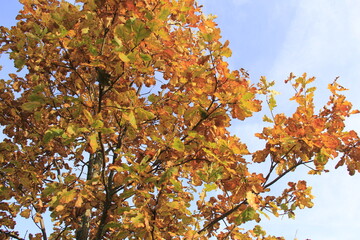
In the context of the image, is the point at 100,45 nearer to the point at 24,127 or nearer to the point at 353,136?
the point at 24,127

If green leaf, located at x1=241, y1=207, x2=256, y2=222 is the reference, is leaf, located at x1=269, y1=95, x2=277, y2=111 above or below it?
above

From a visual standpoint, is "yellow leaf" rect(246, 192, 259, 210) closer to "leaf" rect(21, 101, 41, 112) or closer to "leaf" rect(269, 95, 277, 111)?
"leaf" rect(269, 95, 277, 111)

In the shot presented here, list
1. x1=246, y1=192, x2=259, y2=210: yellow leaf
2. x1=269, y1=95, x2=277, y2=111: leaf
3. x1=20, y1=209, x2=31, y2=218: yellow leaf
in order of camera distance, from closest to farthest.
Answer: x1=246, y1=192, x2=259, y2=210: yellow leaf < x1=269, y1=95, x2=277, y2=111: leaf < x1=20, y1=209, x2=31, y2=218: yellow leaf

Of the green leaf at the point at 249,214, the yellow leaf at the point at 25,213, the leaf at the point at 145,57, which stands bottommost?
the green leaf at the point at 249,214

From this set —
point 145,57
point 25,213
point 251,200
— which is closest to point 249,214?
point 251,200

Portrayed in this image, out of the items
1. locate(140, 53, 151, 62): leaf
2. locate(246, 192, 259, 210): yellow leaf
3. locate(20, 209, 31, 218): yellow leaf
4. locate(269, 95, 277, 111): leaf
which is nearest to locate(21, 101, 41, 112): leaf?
locate(140, 53, 151, 62): leaf

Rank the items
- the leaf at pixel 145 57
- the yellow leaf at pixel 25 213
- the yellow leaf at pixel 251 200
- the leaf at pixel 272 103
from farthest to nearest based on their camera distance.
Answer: the yellow leaf at pixel 25 213, the leaf at pixel 272 103, the yellow leaf at pixel 251 200, the leaf at pixel 145 57

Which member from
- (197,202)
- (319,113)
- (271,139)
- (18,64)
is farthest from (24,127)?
(319,113)

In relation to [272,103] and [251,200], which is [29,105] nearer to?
[251,200]

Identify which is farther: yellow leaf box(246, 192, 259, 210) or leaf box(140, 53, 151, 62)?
yellow leaf box(246, 192, 259, 210)

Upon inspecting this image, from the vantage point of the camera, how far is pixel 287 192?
3.30 metres

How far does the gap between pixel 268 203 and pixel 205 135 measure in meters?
1.04

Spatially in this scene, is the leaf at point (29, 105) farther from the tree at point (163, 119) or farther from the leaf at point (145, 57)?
the leaf at point (145, 57)

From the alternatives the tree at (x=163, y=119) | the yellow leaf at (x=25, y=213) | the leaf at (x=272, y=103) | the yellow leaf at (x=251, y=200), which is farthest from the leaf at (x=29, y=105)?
the leaf at (x=272, y=103)
